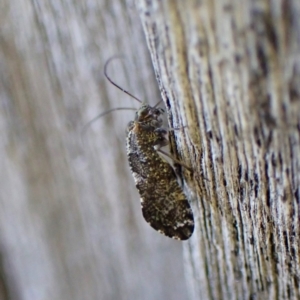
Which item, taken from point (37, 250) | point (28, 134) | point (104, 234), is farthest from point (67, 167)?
point (37, 250)

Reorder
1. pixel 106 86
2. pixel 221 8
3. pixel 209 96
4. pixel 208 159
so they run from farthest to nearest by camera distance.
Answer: pixel 106 86, pixel 208 159, pixel 209 96, pixel 221 8

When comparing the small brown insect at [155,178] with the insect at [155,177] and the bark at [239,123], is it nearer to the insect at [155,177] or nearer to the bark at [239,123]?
the insect at [155,177]

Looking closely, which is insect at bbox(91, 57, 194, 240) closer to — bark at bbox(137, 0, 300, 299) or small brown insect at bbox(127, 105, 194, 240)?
small brown insect at bbox(127, 105, 194, 240)

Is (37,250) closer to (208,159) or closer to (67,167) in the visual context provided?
(67,167)

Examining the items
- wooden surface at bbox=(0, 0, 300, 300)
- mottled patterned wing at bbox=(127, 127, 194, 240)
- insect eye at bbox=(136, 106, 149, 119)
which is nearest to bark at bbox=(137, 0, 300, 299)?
wooden surface at bbox=(0, 0, 300, 300)

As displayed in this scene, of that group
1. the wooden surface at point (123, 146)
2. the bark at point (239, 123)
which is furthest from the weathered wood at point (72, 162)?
the bark at point (239, 123)

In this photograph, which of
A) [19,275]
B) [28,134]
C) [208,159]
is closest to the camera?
[208,159]
